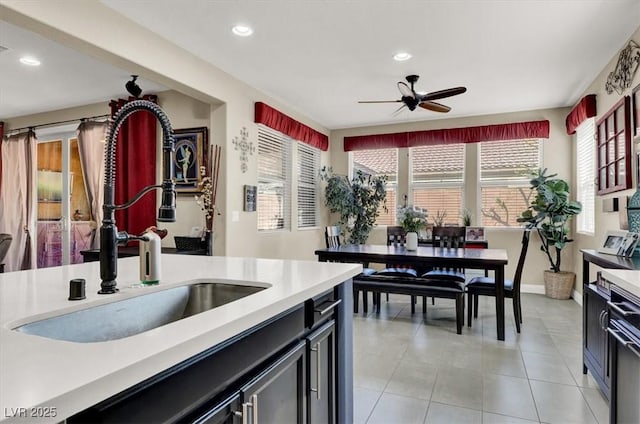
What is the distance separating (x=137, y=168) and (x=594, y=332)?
179 inches

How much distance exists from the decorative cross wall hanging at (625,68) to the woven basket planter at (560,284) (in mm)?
2422

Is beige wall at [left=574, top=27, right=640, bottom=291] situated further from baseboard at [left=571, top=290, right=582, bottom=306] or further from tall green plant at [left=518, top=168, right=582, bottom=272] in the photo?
baseboard at [left=571, top=290, right=582, bottom=306]

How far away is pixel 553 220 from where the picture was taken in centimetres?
484

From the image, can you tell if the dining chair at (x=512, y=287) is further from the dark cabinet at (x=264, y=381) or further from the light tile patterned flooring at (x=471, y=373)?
the dark cabinet at (x=264, y=381)

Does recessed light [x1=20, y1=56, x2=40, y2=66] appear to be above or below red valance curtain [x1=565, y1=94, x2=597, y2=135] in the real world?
above

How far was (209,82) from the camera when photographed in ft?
12.2

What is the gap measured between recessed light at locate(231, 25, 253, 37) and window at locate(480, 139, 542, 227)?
4.07 meters

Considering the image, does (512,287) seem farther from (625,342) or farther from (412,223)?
(625,342)

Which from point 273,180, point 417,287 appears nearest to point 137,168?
point 273,180

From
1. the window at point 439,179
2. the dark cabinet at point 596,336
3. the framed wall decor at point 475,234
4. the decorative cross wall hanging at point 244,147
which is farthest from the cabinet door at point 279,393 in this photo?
the window at point 439,179

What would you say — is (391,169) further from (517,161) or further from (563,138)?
(563,138)

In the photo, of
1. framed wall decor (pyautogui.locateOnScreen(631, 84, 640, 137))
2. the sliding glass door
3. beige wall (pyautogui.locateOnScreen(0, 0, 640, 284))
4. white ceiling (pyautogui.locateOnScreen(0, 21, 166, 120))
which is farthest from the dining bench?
the sliding glass door

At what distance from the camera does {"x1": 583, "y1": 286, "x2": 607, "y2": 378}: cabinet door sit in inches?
84.2

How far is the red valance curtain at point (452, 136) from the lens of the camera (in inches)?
211
